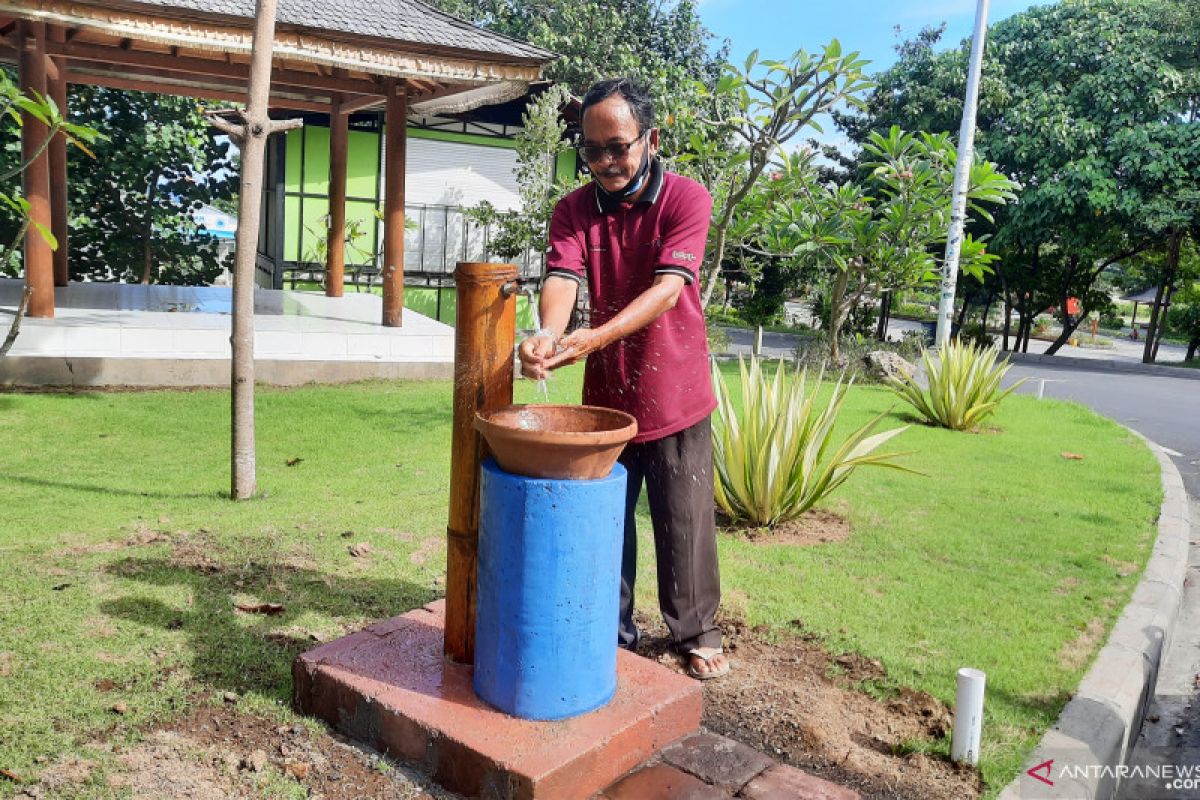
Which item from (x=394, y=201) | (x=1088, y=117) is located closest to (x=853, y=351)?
(x=394, y=201)

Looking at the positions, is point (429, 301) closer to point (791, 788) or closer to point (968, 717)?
point (968, 717)

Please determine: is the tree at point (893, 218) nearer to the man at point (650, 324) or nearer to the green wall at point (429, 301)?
the green wall at point (429, 301)

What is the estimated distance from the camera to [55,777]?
2529mm

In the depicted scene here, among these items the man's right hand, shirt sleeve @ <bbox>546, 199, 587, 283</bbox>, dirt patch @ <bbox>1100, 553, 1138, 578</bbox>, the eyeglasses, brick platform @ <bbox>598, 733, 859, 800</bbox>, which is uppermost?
the eyeglasses

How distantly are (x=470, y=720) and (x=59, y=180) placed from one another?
1185 cm

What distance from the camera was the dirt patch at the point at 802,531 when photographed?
212 inches

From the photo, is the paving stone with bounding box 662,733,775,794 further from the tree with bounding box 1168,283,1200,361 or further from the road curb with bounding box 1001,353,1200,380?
the tree with bounding box 1168,283,1200,361

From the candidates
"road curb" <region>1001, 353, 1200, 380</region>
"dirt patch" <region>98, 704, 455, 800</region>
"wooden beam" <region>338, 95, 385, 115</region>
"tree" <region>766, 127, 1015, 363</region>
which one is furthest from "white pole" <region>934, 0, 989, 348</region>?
"dirt patch" <region>98, 704, 455, 800</region>

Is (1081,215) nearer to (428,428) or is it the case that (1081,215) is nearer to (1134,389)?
(1134,389)

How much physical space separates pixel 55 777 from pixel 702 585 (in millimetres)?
2048

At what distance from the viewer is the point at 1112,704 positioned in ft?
11.5

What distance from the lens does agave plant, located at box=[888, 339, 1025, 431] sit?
372 inches

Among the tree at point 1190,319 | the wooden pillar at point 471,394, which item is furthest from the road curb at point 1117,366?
the wooden pillar at point 471,394

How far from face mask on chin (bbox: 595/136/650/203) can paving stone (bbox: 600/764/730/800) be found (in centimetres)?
176
